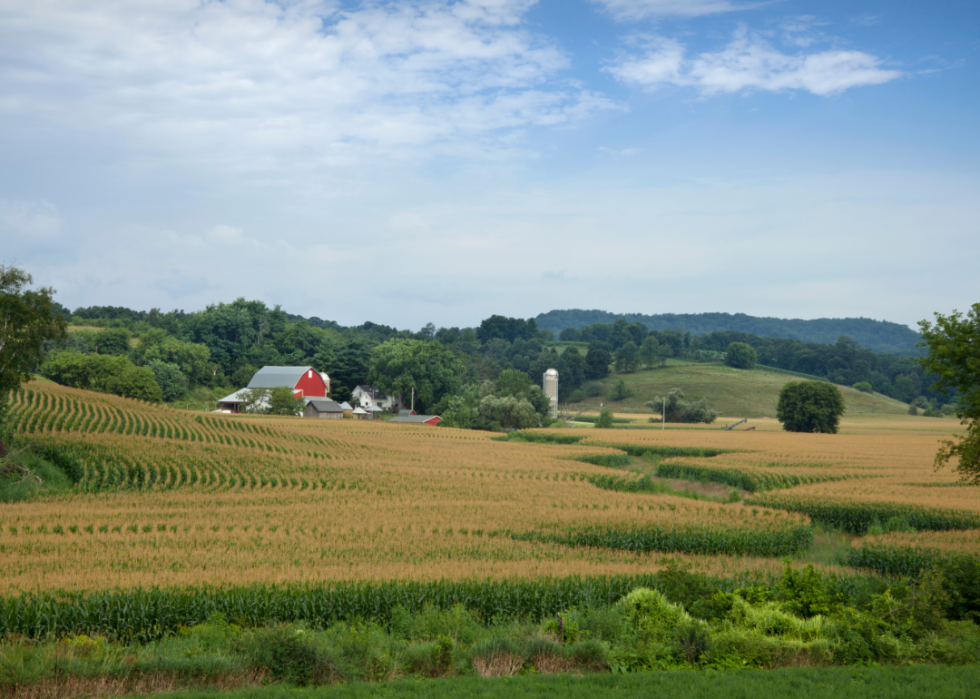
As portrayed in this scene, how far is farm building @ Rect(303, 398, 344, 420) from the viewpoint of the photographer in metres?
93.1

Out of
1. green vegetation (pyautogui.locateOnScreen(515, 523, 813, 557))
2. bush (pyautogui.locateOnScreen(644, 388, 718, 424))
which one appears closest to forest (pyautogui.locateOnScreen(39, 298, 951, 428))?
bush (pyautogui.locateOnScreen(644, 388, 718, 424))

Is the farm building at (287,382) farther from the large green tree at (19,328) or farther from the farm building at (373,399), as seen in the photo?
the large green tree at (19,328)

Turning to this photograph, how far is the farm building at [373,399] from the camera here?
111500mm

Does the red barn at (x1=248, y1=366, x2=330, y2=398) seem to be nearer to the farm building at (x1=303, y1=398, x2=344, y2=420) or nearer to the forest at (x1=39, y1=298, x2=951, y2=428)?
the farm building at (x1=303, y1=398, x2=344, y2=420)

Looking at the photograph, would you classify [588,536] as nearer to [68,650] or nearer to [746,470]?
[68,650]

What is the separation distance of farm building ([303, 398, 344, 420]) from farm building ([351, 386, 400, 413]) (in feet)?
52.4

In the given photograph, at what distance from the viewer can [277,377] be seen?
326 ft

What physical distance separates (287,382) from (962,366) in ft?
299

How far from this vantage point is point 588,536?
22.6m

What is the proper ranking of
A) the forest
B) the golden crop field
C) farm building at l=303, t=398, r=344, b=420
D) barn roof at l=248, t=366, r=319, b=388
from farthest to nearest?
1. barn roof at l=248, t=366, r=319, b=388
2. farm building at l=303, t=398, r=344, b=420
3. the forest
4. the golden crop field

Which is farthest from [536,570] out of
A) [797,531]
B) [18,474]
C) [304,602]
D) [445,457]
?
[445,457]

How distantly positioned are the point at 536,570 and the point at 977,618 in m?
9.41

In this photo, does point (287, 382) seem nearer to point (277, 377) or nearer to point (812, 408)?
point (277, 377)

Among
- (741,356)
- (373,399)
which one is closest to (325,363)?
(373,399)
